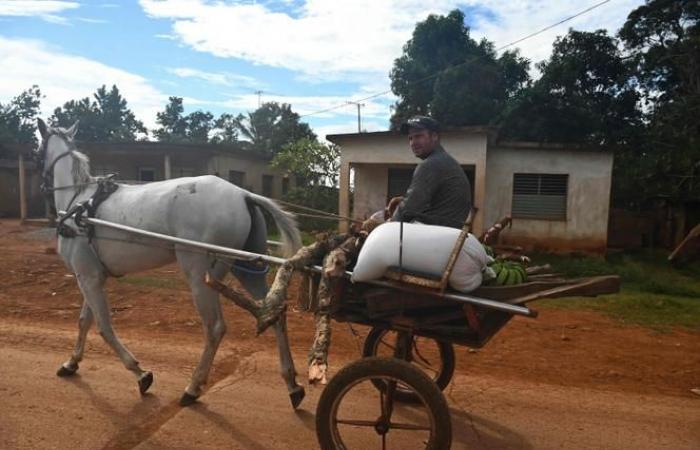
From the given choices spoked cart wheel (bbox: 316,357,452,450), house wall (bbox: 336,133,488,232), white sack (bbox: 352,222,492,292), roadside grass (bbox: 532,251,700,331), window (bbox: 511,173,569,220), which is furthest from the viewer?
window (bbox: 511,173,569,220)

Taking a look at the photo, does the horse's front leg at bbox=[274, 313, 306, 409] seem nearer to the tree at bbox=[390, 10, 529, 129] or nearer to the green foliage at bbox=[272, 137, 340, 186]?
the green foliage at bbox=[272, 137, 340, 186]

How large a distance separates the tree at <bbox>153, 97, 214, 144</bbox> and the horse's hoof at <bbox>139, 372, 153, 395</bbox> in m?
43.2

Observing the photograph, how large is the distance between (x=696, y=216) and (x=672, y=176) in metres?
2.00

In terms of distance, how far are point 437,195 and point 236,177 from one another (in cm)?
1888

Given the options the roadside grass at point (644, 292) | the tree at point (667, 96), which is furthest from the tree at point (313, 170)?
the tree at point (667, 96)

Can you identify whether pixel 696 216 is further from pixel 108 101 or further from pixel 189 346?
pixel 108 101

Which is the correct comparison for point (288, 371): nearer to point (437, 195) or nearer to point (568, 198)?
point (437, 195)

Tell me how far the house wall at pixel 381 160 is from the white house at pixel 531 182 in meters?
0.03

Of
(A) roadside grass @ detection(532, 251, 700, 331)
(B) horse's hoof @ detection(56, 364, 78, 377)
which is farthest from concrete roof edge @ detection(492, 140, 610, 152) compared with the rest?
(B) horse's hoof @ detection(56, 364, 78, 377)

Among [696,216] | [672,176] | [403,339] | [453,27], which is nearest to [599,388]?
[403,339]

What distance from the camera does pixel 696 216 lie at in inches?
607

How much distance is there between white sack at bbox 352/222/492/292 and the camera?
303 cm

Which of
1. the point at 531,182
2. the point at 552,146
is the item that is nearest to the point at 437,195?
the point at 552,146

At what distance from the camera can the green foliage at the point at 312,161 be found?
2058 centimetres
